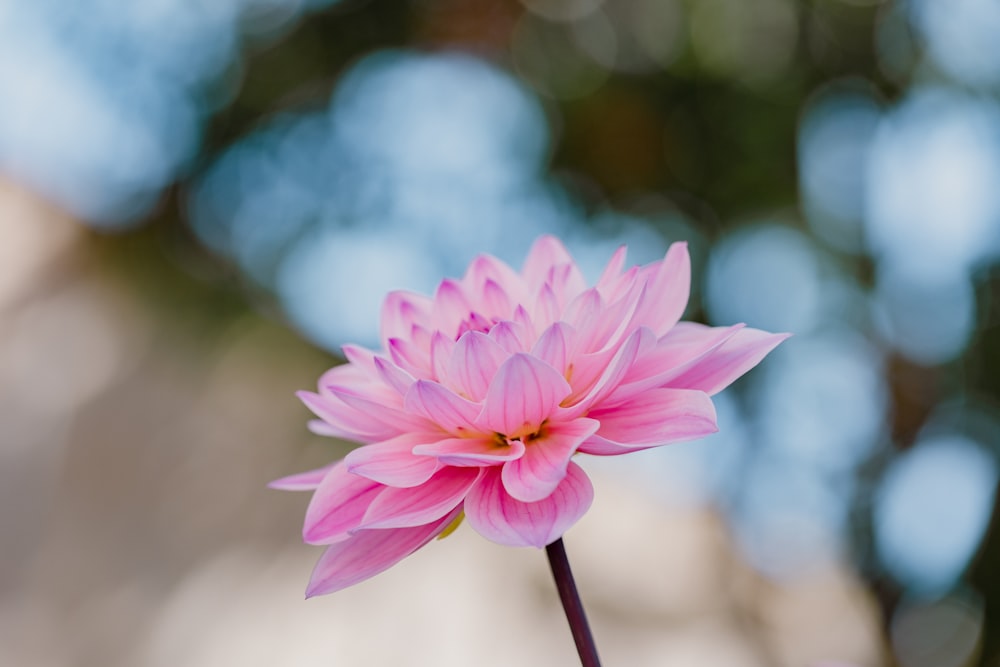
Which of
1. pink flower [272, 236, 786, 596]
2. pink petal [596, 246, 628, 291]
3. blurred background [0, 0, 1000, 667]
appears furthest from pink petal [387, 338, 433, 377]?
blurred background [0, 0, 1000, 667]

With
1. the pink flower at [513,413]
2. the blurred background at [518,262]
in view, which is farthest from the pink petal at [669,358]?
the blurred background at [518,262]

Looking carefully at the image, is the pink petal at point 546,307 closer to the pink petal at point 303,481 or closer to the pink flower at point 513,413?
the pink flower at point 513,413

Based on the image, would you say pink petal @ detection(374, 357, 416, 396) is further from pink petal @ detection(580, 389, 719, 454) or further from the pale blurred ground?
the pale blurred ground

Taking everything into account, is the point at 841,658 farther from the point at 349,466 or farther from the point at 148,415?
the point at 349,466

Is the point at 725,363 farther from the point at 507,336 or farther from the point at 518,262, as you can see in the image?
the point at 518,262

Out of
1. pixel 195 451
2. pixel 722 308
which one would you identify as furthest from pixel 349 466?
pixel 195 451
